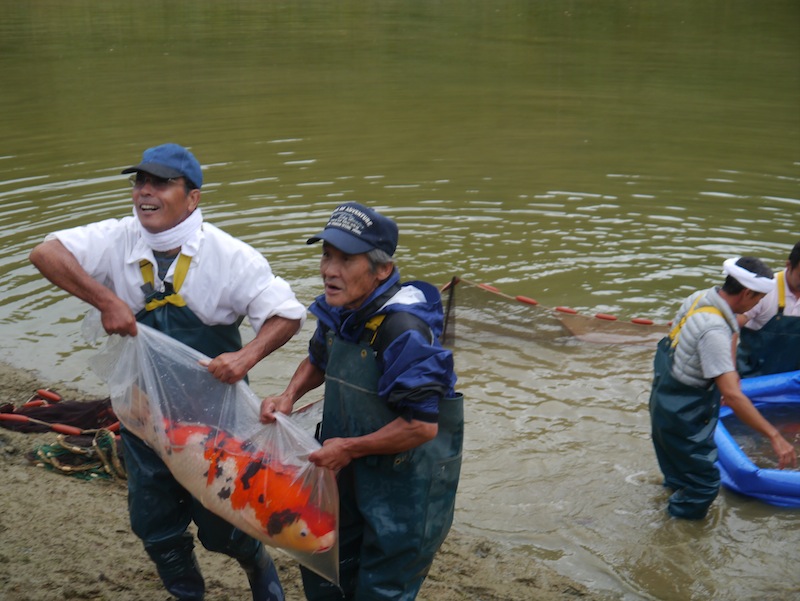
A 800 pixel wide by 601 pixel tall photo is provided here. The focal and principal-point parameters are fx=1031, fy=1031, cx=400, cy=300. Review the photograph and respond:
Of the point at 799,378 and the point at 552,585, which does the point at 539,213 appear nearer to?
the point at 799,378

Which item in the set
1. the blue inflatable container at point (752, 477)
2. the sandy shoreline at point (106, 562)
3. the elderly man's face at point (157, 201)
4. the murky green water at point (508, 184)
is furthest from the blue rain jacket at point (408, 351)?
the blue inflatable container at point (752, 477)

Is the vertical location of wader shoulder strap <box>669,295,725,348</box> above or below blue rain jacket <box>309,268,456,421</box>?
below

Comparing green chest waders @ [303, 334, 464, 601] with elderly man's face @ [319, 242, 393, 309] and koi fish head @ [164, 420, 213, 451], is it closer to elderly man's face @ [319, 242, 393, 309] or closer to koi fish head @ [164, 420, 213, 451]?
elderly man's face @ [319, 242, 393, 309]

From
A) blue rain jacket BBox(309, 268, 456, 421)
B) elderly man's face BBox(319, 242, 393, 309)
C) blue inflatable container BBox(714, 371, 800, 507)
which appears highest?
elderly man's face BBox(319, 242, 393, 309)

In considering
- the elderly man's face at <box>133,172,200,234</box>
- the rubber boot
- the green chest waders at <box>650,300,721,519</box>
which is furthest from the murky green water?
the elderly man's face at <box>133,172,200,234</box>

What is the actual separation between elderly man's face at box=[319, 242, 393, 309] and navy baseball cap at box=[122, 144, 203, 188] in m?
0.81

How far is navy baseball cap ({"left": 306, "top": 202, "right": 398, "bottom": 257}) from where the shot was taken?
3561 millimetres

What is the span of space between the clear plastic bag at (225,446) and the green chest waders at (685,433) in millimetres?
2475

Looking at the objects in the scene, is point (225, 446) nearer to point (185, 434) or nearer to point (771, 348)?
point (185, 434)

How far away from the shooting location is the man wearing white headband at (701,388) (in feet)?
17.3

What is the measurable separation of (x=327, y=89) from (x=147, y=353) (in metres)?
14.4

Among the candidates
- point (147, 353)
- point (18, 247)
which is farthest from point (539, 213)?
point (147, 353)

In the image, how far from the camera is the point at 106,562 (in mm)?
4875

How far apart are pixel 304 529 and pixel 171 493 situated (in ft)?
2.49
